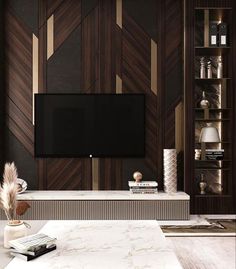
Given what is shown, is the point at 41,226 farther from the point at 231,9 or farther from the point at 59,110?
the point at 231,9

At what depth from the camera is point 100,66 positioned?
445 centimetres

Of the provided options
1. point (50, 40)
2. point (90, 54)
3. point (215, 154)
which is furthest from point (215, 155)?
point (50, 40)

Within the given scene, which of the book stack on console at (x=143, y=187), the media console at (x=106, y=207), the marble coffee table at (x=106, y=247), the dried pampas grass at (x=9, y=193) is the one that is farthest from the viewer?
the book stack on console at (x=143, y=187)

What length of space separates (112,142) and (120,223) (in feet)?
7.11

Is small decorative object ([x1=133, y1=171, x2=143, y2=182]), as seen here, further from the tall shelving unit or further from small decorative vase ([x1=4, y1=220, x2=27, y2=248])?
small decorative vase ([x1=4, y1=220, x2=27, y2=248])

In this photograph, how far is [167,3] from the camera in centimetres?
446

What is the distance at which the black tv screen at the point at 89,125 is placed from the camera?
4.41 meters

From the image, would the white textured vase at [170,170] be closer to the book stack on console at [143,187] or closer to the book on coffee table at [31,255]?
the book stack on console at [143,187]

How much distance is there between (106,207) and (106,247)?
7.05 feet

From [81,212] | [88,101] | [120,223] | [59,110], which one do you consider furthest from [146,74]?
[120,223]

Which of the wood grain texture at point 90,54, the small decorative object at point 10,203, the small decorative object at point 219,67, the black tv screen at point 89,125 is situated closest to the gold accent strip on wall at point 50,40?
the wood grain texture at point 90,54

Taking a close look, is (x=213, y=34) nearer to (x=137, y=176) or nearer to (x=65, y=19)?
(x=65, y=19)

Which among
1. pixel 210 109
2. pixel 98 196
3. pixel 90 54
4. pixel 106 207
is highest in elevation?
pixel 90 54

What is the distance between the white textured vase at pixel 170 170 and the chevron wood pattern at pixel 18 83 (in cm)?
178
